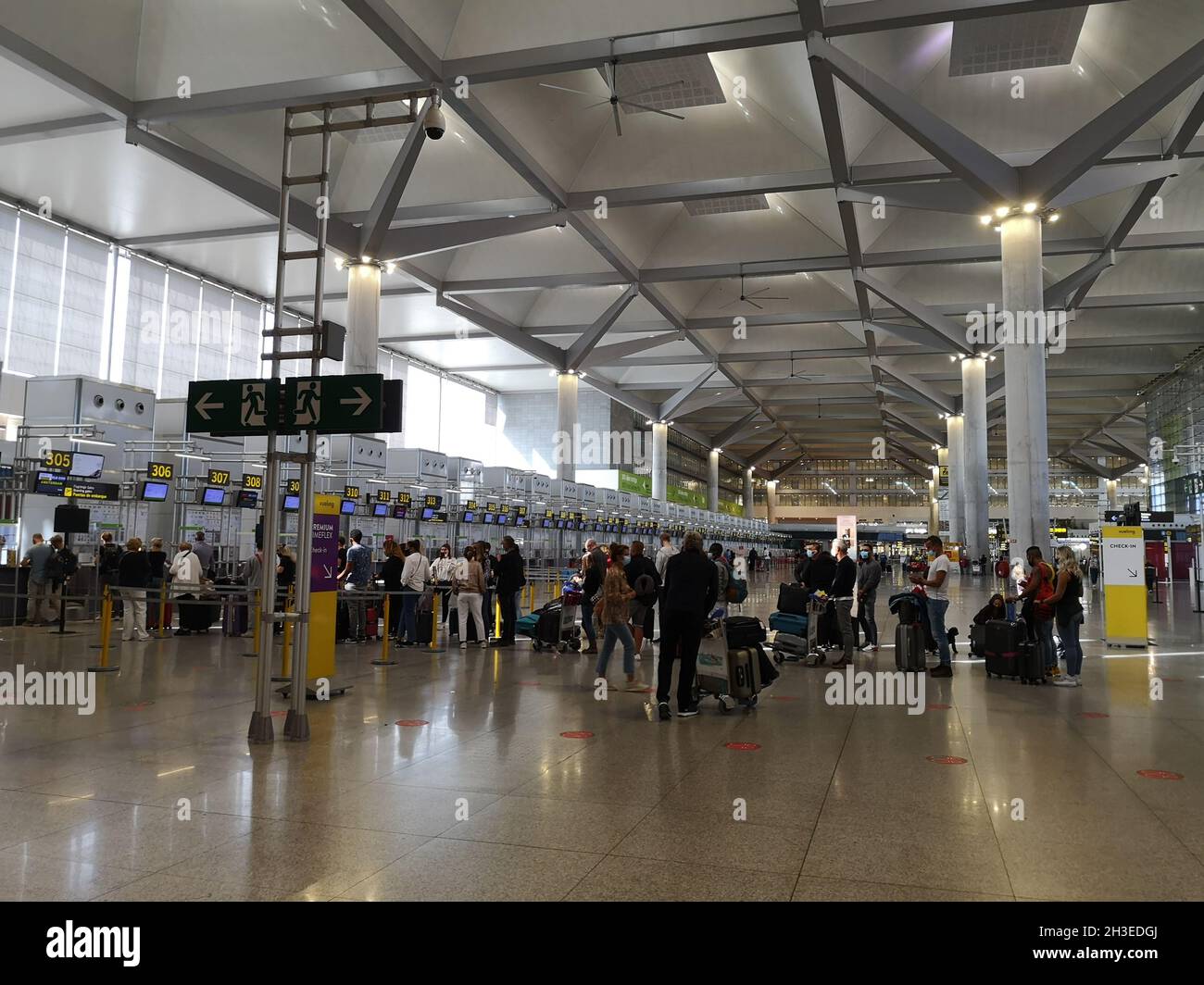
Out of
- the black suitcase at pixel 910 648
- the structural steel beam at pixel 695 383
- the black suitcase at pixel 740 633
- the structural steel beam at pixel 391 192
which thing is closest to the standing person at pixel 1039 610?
the black suitcase at pixel 910 648

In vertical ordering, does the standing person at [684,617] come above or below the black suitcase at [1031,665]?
above

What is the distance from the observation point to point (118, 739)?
6551 mm

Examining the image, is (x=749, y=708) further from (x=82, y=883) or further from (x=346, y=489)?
(x=346, y=489)

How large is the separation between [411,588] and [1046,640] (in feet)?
29.4

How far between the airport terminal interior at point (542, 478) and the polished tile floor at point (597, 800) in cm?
4

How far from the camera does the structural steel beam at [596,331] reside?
31177mm

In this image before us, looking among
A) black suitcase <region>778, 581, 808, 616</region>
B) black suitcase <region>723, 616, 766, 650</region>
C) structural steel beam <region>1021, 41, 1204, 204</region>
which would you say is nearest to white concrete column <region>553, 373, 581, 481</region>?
structural steel beam <region>1021, 41, 1204, 204</region>

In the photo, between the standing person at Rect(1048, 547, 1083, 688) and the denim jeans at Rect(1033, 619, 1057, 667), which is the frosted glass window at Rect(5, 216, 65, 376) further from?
the standing person at Rect(1048, 547, 1083, 688)

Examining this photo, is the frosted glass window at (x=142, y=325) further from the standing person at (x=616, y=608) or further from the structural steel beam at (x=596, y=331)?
the standing person at (x=616, y=608)

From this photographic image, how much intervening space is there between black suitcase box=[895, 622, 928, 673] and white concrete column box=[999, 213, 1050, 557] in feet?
36.5

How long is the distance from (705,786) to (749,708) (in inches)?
114

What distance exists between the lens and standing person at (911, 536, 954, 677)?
34.1 ft

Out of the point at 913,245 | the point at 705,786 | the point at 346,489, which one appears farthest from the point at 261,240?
the point at 705,786

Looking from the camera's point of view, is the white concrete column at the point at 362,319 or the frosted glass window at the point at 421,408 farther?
the frosted glass window at the point at 421,408
